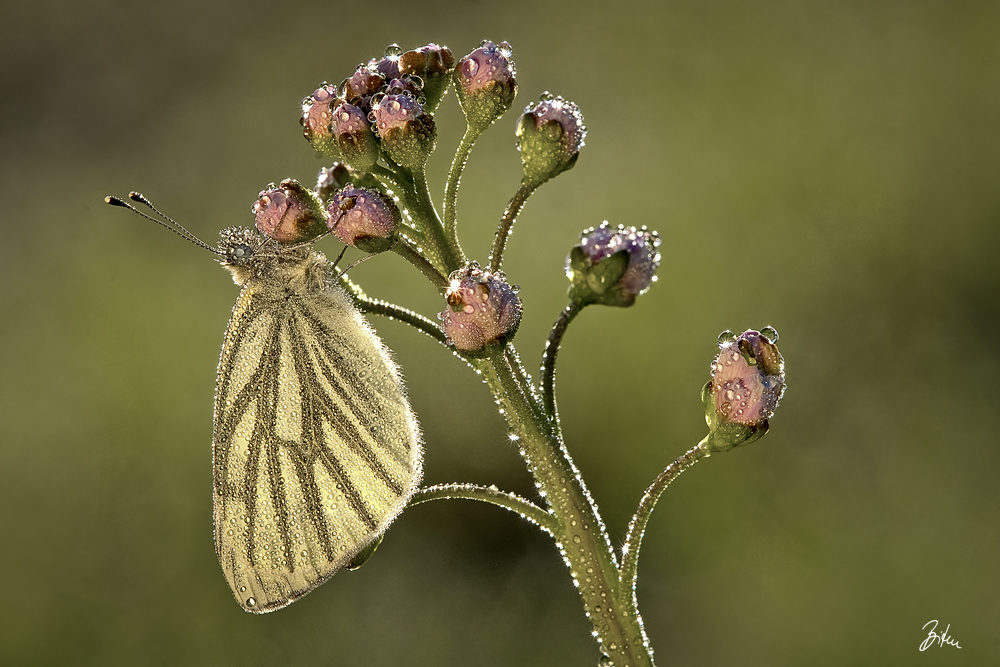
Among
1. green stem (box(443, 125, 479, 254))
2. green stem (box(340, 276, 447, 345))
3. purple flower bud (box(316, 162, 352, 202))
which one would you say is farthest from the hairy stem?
purple flower bud (box(316, 162, 352, 202))

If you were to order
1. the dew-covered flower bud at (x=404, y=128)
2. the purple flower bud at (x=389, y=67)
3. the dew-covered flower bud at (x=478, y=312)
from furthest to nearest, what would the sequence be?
1. the purple flower bud at (x=389, y=67)
2. the dew-covered flower bud at (x=404, y=128)
3. the dew-covered flower bud at (x=478, y=312)

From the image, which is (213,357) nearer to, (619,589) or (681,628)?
(681,628)

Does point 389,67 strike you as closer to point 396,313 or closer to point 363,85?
point 363,85
